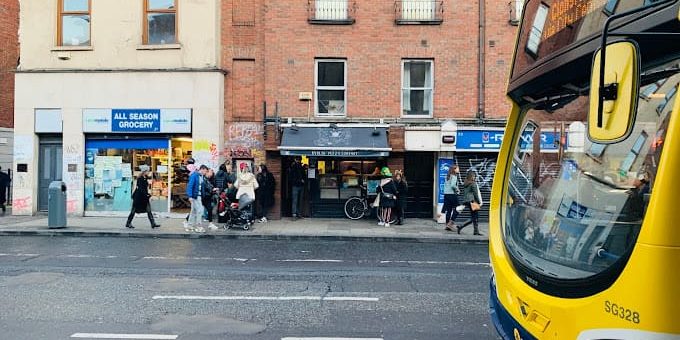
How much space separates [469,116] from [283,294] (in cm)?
1123

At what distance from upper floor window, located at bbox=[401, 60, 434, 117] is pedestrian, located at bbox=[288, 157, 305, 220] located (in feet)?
12.4

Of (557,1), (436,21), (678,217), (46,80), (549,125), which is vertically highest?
(436,21)

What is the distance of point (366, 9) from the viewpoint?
55.3 feet

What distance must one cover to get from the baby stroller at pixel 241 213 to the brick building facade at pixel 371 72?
2475 millimetres

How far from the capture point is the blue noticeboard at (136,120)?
1678 cm

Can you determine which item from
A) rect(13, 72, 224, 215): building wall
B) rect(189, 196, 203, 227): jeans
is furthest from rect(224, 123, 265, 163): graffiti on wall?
rect(189, 196, 203, 227): jeans

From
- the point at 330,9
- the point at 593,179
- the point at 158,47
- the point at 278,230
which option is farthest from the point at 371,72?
the point at 593,179

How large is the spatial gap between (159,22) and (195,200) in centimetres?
687

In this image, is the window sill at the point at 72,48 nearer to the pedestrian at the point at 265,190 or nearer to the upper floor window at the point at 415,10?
the pedestrian at the point at 265,190

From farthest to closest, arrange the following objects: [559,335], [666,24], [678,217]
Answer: [559,335], [666,24], [678,217]

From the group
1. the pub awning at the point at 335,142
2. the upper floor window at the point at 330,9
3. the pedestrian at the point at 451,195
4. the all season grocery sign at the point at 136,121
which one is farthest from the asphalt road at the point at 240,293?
the upper floor window at the point at 330,9

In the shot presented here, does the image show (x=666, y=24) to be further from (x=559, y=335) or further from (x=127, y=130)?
(x=127, y=130)

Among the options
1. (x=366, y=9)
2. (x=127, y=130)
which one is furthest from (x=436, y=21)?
(x=127, y=130)

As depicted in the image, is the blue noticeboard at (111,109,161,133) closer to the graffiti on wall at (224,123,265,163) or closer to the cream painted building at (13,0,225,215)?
the cream painted building at (13,0,225,215)
